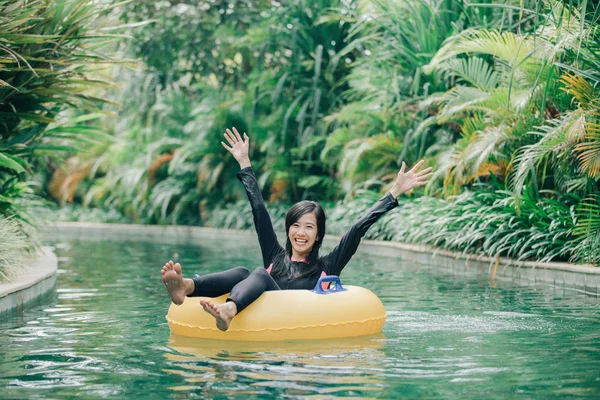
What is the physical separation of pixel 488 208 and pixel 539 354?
5.84m

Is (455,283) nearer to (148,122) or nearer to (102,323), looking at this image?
(102,323)

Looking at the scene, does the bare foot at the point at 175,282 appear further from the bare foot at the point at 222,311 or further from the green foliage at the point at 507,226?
the green foliage at the point at 507,226

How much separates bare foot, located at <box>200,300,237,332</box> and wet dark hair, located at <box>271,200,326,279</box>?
92 centimetres

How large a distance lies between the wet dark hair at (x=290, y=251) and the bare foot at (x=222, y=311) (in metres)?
0.92

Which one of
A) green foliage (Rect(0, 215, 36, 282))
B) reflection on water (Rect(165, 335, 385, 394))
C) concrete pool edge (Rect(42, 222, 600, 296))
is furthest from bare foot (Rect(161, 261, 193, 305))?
concrete pool edge (Rect(42, 222, 600, 296))

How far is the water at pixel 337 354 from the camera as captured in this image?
4469 mm

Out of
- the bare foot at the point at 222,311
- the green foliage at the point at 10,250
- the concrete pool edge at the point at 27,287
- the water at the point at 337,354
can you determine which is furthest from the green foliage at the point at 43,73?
the bare foot at the point at 222,311

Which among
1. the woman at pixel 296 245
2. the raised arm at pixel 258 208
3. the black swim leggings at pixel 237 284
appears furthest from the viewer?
the raised arm at pixel 258 208

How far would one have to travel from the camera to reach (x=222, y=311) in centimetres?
563

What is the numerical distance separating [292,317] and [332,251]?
0.84 m

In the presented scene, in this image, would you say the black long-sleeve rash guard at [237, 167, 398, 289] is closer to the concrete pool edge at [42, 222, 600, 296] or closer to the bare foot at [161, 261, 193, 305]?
the bare foot at [161, 261, 193, 305]

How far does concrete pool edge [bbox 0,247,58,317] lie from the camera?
24.4 ft

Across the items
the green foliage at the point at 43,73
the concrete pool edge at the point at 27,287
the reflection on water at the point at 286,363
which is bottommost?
the concrete pool edge at the point at 27,287

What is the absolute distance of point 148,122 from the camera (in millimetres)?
25781
